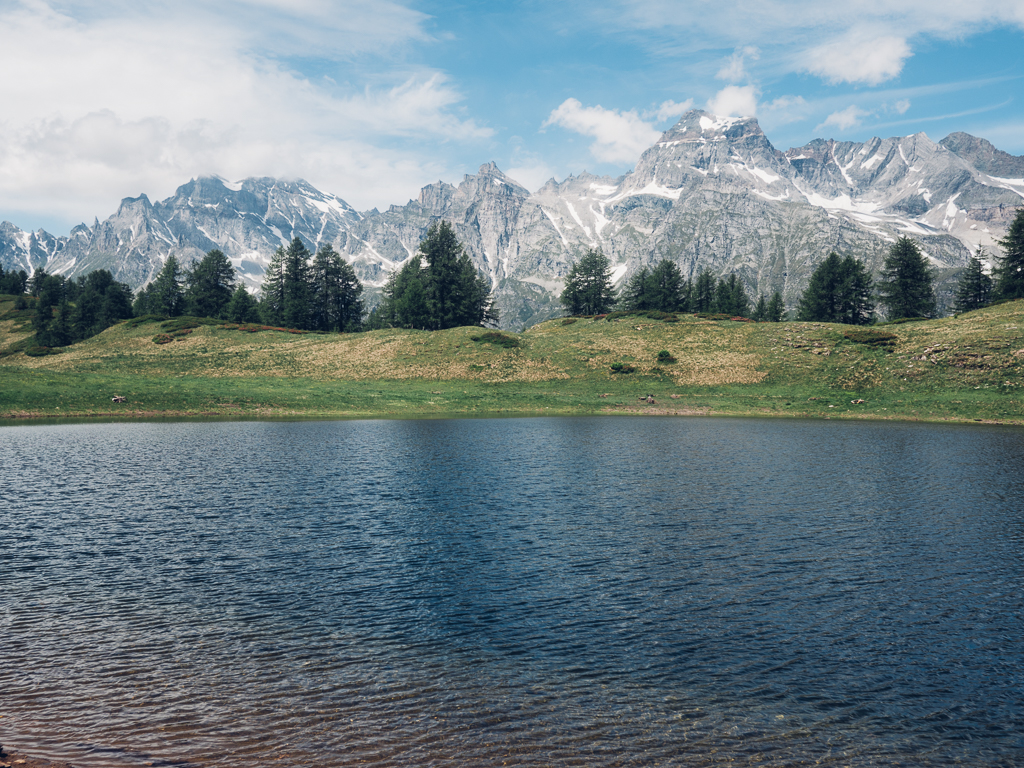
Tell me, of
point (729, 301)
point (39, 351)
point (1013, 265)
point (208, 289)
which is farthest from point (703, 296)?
point (39, 351)

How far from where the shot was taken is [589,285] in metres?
145

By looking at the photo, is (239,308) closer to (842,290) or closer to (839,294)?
(839,294)

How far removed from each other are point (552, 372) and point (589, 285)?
224 ft

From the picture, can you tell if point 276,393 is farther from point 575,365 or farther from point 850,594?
point 850,594

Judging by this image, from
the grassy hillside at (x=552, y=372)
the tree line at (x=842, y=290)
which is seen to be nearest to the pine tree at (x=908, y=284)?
the tree line at (x=842, y=290)

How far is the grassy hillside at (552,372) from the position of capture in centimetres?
6188

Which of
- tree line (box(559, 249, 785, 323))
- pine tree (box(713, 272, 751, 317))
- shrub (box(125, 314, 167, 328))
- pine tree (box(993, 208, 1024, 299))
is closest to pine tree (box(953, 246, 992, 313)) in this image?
pine tree (box(993, 208, 1024, 299))

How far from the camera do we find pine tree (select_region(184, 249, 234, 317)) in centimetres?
14100

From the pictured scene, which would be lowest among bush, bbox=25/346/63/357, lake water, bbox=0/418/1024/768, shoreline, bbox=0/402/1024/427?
lake water, bbox=0/418/1024/768

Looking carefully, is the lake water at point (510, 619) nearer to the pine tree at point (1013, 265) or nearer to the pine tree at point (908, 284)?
the pine tree at point (1013, 265)

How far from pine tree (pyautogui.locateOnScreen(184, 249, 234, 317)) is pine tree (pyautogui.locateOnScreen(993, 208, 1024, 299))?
533 ft

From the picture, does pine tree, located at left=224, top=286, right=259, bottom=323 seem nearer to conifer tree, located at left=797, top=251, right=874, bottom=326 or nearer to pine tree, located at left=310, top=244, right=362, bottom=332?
pine tree, located at left=310, top=244, right=362, bottom=332

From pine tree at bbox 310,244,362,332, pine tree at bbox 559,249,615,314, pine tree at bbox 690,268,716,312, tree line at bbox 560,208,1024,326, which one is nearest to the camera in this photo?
tree line at bbox 560,208,1024,326

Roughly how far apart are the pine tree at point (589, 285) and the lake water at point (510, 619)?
117980 mm
